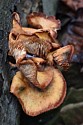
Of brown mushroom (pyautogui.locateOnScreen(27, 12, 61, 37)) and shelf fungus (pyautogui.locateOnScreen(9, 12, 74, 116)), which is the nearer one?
shelf fungus (pyautogui.locateOnScreen(9, 12, 74, 116))

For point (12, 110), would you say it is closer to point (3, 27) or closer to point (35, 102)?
point (35, 102)

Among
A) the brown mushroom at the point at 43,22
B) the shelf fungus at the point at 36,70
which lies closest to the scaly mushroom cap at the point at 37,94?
the shelf fungus at the point at 36,70

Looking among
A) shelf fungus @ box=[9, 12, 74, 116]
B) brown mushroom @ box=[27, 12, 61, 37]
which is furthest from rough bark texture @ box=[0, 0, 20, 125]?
brown mushroom @ box=[27, 12, 61, 37]

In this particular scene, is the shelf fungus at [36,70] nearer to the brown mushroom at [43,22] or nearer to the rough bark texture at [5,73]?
the rough bark texture at [5,73]

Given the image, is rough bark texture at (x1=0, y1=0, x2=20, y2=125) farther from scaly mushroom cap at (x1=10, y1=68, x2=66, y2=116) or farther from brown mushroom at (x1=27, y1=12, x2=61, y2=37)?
brown mushroom at (x1=27, y1=12, x2=61, y2=37)

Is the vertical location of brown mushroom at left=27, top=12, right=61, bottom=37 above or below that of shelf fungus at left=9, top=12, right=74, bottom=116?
above

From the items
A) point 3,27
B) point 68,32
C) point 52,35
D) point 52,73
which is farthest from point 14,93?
point 68,32

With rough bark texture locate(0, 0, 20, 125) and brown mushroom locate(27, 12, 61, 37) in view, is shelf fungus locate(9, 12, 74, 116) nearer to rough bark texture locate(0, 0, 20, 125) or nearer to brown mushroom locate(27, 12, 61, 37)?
rough bark texture locate(0, 0, 20, 125)

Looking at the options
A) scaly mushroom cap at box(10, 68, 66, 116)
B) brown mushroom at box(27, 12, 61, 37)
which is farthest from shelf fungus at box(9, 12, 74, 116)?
brown mushroom at box(27, 12, 61, 37)
